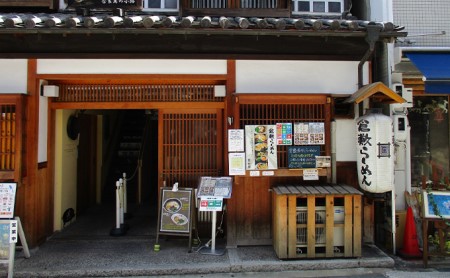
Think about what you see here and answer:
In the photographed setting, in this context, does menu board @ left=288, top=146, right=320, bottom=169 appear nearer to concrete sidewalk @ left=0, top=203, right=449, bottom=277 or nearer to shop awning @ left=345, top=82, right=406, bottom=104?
shop awning @ left=345, top=82, right=406, bottom=104

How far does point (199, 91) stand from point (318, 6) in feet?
11.9

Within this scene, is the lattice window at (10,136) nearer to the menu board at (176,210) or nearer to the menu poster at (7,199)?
the menu poster at (7,199)

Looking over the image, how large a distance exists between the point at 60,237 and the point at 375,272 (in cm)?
638

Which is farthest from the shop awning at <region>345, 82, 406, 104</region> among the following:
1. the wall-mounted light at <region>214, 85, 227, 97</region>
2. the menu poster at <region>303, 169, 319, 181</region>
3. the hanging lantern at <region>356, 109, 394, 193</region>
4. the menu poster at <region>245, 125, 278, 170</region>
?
the wall-mounted light at <region>214, 85, 227, 97</region>

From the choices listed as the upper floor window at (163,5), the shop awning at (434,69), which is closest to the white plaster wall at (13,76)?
the upper floor window at (163,5)

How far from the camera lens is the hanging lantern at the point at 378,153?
21.1 ft

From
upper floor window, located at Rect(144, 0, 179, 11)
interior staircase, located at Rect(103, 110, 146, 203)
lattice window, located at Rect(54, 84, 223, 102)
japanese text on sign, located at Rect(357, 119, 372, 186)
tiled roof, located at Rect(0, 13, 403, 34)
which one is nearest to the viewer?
tiled roof, located at Rect(0, 13, 403, 34)

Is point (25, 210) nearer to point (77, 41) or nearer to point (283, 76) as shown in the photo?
point (77, 41)

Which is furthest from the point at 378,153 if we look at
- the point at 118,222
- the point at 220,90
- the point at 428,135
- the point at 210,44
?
the point at 118,222

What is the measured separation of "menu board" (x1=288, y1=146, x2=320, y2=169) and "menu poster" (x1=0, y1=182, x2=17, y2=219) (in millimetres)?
5062

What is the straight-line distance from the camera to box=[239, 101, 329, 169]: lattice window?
686cm

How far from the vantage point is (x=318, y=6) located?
8242mm

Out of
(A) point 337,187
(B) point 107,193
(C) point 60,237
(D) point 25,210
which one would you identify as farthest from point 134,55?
(B) point 107,193

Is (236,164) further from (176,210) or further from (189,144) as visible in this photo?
(176,210)
